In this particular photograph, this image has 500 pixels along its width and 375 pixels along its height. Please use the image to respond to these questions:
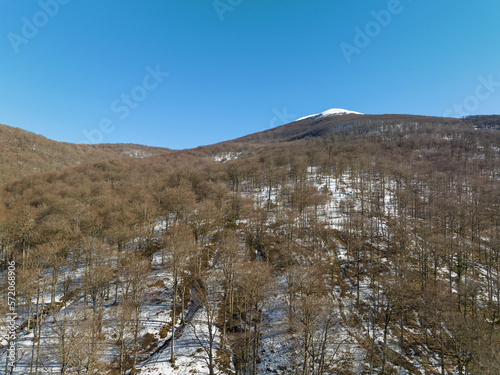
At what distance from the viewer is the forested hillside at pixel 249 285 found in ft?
76.3

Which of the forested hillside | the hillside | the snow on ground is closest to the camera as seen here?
the snow on ground

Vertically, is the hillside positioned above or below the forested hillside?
above

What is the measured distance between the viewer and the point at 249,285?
24.9m

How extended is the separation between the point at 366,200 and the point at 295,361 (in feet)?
201

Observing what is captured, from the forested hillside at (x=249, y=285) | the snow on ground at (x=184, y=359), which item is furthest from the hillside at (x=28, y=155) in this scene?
the snow on ground at (x=184, y=359)

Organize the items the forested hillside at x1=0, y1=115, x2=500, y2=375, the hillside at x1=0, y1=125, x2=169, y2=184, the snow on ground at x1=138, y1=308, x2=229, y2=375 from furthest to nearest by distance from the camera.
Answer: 1. the hillside at x1=0, y1=125, x2=169, y2=184
2. the forested hillside at x1=0, y1=115, x2=500, y2=375
3. the snow on ground at x1=138, y1=308, x2=229, y2=375

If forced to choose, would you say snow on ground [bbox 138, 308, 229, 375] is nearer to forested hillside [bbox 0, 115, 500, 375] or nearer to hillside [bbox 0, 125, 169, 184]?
forested hillside [bbox 0, 115, 500, 375]

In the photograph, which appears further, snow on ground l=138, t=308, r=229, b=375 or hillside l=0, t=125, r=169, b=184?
hillside l=0, t=125, r=169, b=184

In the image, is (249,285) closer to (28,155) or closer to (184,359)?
(184,359)

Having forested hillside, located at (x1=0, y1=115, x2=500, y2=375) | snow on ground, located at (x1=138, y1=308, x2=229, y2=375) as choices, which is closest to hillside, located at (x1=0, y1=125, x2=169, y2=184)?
forested hillside, located at (x1=0, y1=115, x2=500, y2=375)

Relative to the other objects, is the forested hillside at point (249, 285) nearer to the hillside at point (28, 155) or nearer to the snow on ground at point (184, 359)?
the snow on ground at point (184, 359)

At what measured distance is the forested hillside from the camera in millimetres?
23266

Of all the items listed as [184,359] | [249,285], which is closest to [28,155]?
[184,359]

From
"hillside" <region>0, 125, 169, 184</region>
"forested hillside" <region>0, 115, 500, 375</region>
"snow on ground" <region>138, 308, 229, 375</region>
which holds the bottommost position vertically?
"snow on ground" <region>138, 308, 229, 375</region>
